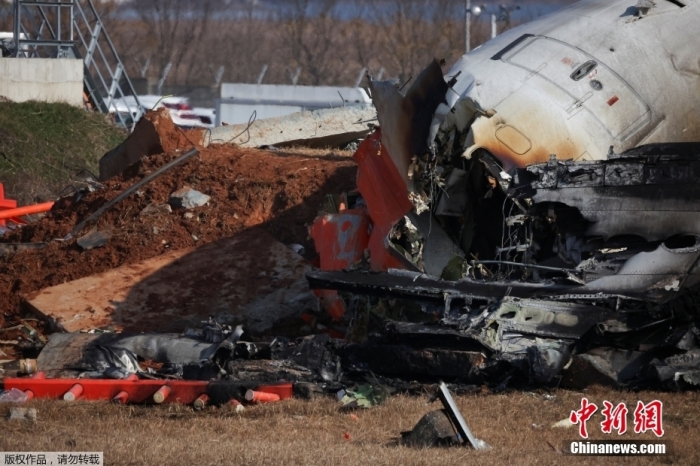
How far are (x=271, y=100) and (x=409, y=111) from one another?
1640cm

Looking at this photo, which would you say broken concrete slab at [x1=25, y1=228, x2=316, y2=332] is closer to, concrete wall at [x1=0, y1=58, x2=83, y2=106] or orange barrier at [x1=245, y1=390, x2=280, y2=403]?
orange barrier at [x1=245, y1=390, x2=280, y2=403]

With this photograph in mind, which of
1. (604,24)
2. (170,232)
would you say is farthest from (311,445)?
(170,232)

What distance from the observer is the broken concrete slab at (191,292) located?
1061cm

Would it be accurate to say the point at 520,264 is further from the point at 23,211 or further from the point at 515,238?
the point at 23,211

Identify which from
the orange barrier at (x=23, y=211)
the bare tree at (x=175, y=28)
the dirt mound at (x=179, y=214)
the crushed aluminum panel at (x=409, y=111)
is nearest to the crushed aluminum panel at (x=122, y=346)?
the dirt mound at (x=179, y=214)

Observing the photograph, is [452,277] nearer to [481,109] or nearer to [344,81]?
[481,109]

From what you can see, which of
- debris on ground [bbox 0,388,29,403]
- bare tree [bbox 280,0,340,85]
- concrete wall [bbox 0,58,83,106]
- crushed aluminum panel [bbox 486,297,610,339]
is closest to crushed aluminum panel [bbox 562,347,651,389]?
crushed aluminum panel [bbox 486,297,610,339]

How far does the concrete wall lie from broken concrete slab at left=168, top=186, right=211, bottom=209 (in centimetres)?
1300

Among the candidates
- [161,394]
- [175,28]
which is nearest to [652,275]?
[161,394]

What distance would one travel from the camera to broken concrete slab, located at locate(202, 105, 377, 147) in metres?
16.6

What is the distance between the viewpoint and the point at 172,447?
5625 mm

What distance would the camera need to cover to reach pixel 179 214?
40.9 feet

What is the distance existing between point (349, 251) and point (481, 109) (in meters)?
2.18

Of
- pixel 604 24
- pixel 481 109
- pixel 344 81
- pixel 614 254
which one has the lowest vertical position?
pixel 344 81
